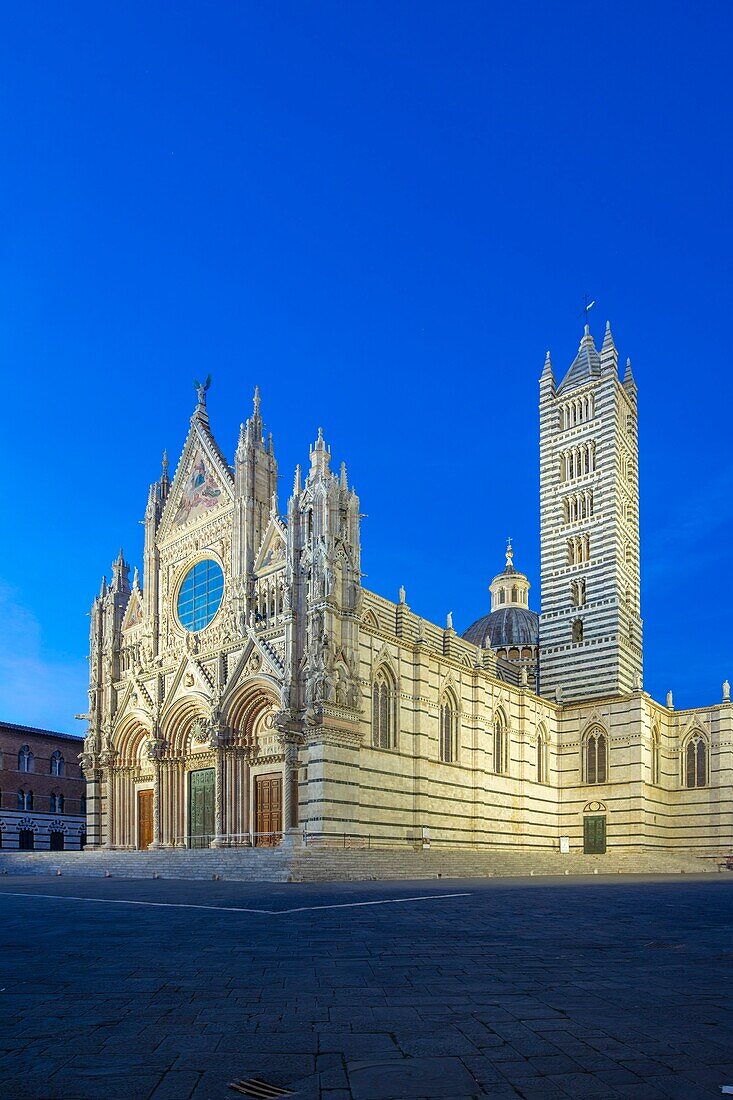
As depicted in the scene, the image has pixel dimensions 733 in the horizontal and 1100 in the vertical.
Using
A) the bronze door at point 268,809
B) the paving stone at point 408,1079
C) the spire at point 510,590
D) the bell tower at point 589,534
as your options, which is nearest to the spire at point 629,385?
the bell tower at point 589,534

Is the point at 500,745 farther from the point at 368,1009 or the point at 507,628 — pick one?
the point at 368,1009

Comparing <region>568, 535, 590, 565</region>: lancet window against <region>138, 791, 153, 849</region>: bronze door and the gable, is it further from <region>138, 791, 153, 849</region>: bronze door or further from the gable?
<region>138, 791, 153, 849</region>: bronze door

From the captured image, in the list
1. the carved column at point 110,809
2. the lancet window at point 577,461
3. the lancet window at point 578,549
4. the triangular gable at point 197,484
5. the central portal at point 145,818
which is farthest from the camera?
the lancet window at point 577,461

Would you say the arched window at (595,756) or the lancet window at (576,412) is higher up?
the lancet window at (576,412)

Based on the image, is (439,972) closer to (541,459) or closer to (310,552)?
(310,552)

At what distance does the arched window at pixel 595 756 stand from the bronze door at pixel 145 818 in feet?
80.0

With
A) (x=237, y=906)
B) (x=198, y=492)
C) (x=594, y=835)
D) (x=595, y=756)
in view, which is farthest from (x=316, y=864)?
(x=595, y=756)

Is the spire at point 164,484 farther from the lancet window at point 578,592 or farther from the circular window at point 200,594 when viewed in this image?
the lancet window at point 578,592

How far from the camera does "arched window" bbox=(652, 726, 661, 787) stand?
54.0 m

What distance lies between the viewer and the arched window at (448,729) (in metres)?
44.3

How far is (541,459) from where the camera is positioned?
2323 inches

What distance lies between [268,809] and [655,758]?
85.5 feet

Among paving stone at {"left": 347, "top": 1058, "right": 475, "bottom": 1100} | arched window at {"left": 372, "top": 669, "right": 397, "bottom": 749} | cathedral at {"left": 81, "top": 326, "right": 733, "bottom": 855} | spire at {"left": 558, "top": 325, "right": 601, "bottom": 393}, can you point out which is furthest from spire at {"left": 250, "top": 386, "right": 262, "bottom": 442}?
paving stone at {"left": 347, "top": 1058, "right": 475, "bottom": 1100}

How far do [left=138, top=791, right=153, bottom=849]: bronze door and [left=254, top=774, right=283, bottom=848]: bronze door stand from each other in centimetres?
942
